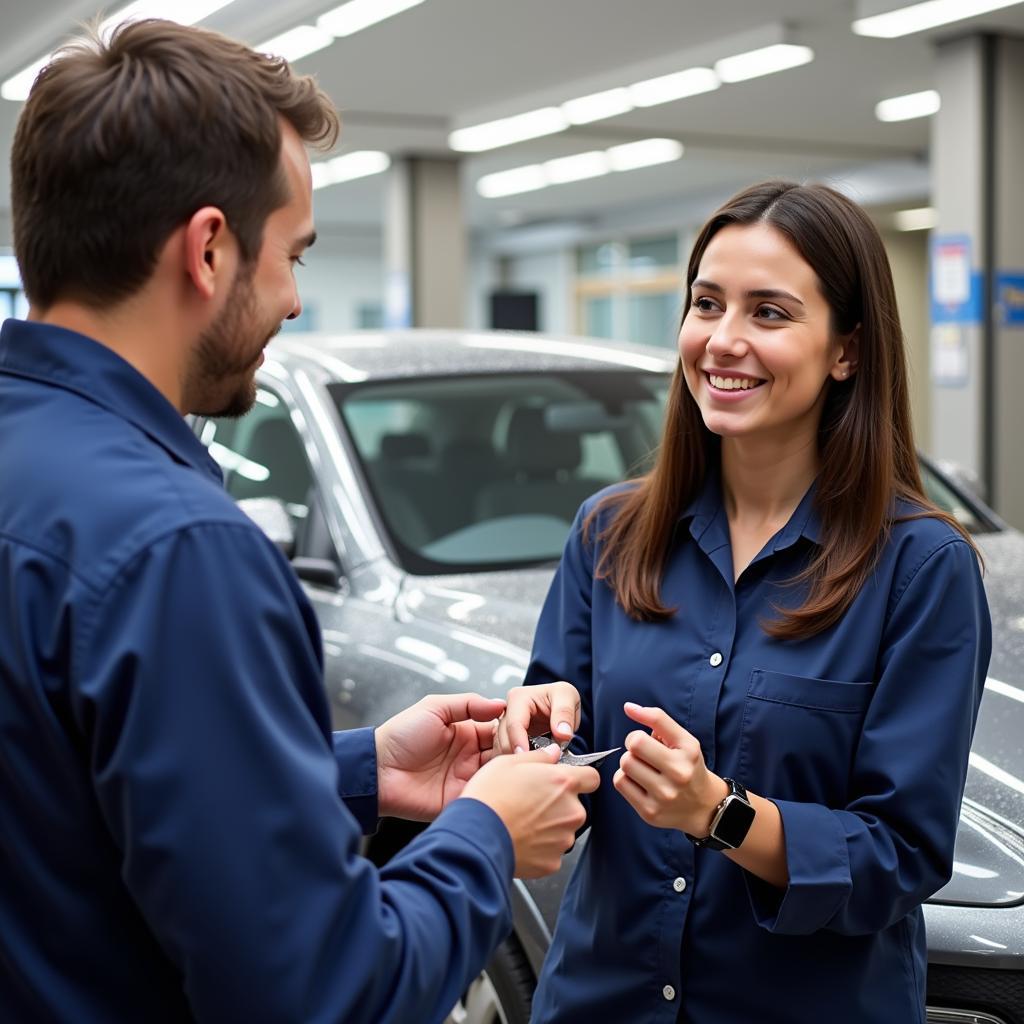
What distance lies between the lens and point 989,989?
1.95 metres

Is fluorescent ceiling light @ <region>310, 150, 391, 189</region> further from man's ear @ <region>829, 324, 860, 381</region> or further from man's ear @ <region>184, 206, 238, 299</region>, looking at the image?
man's ear @ <region>184, 206, 238, 299</region>

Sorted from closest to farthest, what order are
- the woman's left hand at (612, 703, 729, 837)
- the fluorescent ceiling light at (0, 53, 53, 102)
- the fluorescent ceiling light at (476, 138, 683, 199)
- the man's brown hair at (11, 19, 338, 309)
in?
the man's brown hair at (11, 19, 338, 309) < the woman's left hand at (612, 703, 729, 837) < the fluorescent ceiling light at (0, 53, 53, 102) < the fluorescent ceiling light at (476, 138, 683, 199)

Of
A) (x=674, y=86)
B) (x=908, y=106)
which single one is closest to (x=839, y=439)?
(x=674, y=86)

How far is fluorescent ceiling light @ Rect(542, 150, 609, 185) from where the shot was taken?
15.0 m

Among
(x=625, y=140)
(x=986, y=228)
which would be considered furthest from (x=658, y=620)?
(x=625, y=140)

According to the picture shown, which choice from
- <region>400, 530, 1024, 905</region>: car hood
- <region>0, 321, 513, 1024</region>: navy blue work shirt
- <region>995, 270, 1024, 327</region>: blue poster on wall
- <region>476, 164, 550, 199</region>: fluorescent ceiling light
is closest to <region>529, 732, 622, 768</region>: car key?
<region>0, 321, 513, 1024</region>: navy blue work shirt

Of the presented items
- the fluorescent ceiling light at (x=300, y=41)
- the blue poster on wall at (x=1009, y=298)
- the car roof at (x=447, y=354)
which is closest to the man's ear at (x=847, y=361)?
the car roof at (x=447, y=354)

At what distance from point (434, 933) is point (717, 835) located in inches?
21.1

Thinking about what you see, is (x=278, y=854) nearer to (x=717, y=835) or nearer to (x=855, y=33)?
(x=717, y=835)

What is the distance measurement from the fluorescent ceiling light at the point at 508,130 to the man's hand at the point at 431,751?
10.4m

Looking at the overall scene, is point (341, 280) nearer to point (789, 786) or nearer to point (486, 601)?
point (486, 601)

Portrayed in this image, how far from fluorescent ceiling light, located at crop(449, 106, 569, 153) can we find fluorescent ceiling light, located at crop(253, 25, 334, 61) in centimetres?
266

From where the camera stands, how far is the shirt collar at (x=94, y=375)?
3.75 feet

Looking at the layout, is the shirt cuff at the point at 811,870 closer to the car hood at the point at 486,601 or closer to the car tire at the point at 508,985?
the car tire at the point at 508,985
